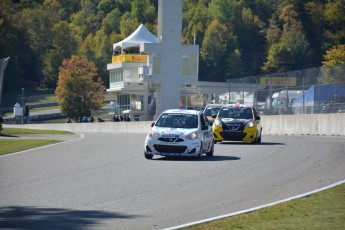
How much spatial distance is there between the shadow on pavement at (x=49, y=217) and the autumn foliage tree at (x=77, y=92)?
105 metres

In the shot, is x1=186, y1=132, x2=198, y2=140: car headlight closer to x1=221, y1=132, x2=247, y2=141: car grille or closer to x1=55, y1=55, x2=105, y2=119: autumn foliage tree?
x1=221, y1=132, x2=247, y2=141: car grille

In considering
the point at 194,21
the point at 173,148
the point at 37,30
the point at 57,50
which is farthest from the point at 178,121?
the point at 194,21

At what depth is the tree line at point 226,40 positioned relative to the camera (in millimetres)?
147875

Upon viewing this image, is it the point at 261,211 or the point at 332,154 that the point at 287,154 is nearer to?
the point at 332,154

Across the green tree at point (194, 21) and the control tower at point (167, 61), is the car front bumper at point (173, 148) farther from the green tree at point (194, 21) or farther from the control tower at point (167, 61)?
the green tree at point (194, 21)

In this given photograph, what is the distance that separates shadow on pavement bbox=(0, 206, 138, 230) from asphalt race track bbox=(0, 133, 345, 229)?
1cm

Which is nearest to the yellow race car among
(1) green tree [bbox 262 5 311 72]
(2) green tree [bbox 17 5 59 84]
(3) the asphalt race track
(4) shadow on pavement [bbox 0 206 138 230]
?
(3) the asphalt race track

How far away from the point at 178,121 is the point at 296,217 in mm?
13146

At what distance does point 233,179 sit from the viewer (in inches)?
752

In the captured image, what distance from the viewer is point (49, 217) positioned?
45.3 feet

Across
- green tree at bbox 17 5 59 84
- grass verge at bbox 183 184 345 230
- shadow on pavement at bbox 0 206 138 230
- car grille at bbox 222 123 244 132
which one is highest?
green tree at bbox 17 5 59 84

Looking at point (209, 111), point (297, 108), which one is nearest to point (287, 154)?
point (209, 111)

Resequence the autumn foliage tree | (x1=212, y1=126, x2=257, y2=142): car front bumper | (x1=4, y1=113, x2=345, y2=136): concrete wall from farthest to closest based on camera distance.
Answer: the autumn foliage tree < (x1=4, y1=113, x2=345, y2=136): concrete wall < (x1=212, y1=126, x2=257, y2=142): car front bumper

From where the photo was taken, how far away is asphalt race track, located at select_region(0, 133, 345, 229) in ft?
45.7
